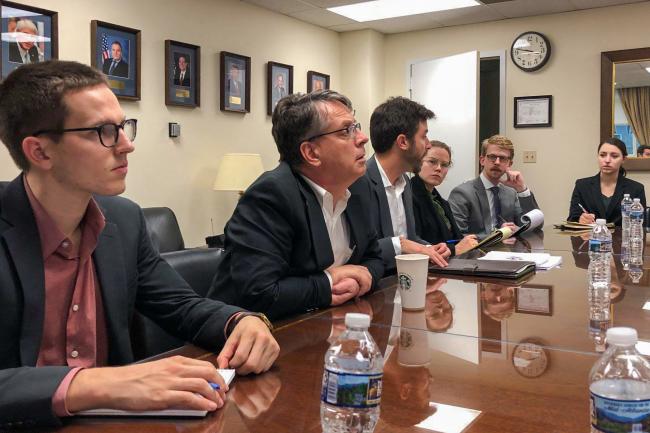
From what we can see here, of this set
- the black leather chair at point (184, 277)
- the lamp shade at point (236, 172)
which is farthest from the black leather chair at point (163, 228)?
the black leather chair at point (184, 277)

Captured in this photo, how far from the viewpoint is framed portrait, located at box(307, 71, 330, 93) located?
19.9ft

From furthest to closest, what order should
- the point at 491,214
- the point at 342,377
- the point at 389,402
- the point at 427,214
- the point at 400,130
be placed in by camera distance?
the point at 491,214 → the point at 427,214 → the point at 400,130 → the point at 389,402 → the point at 342,377

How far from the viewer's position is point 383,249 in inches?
96.7

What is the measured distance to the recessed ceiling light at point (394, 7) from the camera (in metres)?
5.50

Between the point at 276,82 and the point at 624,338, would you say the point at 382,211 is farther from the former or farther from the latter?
the point at 276,82

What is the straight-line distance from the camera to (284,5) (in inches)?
214

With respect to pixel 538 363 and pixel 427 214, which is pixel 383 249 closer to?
pixel 427 214

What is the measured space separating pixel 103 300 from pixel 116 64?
3187 millimetres

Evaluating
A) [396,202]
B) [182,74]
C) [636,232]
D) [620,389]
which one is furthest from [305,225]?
[182,74]

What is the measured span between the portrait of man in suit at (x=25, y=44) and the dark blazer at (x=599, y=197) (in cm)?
385

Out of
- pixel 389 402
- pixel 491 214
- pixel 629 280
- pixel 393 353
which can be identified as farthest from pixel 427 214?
pixel 389 402

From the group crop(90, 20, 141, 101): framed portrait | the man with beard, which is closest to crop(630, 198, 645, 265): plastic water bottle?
the man with beard

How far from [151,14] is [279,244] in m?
3.31

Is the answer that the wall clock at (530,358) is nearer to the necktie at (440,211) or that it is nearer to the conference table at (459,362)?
the conference table at (459,362)
